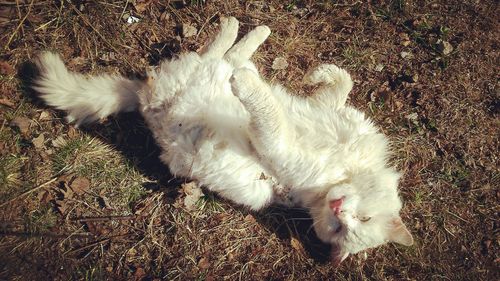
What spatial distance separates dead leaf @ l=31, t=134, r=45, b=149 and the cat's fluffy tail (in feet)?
1.14

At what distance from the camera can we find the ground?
3.00 meters

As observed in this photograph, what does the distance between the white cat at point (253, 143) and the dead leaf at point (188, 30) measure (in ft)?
1.92

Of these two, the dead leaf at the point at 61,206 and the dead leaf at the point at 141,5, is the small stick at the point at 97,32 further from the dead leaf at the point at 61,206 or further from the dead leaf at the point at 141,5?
the dead leaf at the point at 61,206

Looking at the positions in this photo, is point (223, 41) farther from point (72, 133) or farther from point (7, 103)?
point (7, 103)


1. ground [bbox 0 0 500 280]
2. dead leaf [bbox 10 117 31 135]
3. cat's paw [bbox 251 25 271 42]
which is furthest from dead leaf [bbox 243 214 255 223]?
dead leaf [bbox 10 117 31 135]

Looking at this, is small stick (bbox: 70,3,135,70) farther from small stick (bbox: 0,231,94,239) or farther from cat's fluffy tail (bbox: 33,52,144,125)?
small stick (bbox: 0,231,94,239)

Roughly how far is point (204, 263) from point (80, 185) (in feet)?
4.18

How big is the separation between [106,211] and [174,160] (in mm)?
871

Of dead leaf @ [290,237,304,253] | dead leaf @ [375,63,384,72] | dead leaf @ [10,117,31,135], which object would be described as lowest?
dead leaf @ [290,237,304,253]

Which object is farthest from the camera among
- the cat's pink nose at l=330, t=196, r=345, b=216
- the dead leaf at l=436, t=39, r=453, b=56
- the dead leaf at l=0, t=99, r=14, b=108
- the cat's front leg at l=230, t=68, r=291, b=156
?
the dead leaf at l=436, t=39, r=453, b=56

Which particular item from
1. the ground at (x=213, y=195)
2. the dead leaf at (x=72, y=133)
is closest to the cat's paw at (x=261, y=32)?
the ground at (x=213, y=195)

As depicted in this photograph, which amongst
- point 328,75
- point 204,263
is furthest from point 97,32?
point 204,263

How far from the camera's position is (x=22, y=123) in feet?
9.86

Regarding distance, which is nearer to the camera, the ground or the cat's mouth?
the cat's mouth
